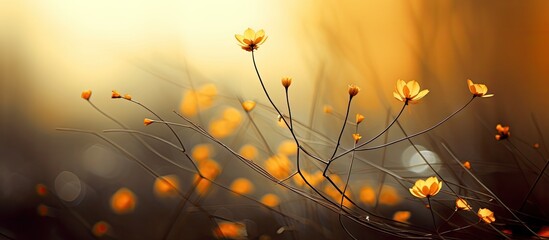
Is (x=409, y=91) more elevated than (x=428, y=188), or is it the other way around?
(x=409, y=91)

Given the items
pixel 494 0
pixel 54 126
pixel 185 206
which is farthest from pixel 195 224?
pixel 494 0

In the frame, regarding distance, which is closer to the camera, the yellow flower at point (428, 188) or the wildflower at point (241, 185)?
the yellow flower at point (428, 188)

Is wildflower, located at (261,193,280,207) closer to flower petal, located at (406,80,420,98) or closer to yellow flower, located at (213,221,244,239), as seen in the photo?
yellow flower, located at (213,221,244,239)

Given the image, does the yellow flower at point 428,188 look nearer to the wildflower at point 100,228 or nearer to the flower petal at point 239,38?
the flower petal at point 239,38

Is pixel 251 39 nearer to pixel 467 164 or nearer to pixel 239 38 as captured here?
pixel 239 38

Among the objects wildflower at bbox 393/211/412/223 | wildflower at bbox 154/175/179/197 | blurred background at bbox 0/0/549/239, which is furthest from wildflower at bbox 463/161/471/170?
wildflower at bbox 154/175/179/197

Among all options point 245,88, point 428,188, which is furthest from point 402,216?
point 245,88

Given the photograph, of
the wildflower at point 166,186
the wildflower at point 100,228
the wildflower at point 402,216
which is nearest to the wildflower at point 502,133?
the wildflower at point 402,216

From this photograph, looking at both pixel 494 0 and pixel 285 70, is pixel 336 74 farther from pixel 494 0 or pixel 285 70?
pixel 494 0
